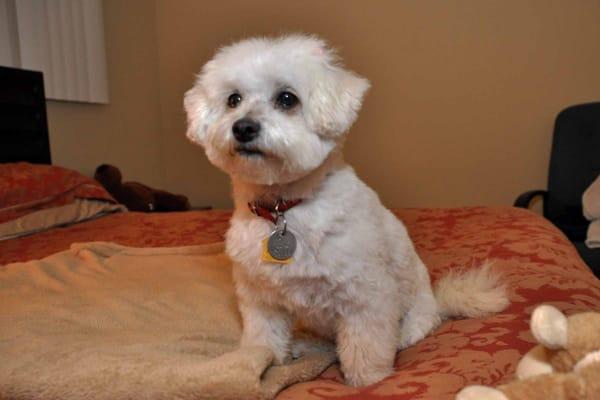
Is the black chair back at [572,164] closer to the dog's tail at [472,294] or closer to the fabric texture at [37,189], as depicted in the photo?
the dog's tail at [472,294]

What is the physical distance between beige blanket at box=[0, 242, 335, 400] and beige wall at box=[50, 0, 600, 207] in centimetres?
178

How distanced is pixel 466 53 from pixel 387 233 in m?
2.36

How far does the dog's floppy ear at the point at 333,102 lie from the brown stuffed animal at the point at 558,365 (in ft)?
1.78

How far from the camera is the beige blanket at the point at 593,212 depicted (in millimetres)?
2311

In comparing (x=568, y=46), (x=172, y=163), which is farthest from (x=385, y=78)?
(x=172, y=163)

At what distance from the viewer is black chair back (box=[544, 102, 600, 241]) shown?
9.02 ft

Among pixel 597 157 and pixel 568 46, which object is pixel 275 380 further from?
pixel 568 46

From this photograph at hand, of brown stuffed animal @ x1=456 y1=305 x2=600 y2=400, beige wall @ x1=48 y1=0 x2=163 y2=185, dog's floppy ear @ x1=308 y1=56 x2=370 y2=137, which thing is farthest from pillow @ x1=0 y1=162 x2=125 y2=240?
brown stuffed animal @ x1=456 y1=305 x2=600 y2=400

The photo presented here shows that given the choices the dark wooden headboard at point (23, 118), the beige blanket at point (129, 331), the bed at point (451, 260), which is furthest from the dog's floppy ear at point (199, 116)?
the dark wooden headboard at point (23, 118)

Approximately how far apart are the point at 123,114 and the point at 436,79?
7.19 ft

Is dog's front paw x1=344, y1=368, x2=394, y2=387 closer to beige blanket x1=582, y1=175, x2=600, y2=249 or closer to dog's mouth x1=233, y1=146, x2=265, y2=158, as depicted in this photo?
dog's mouth x1=233, y1=146, x2=265, y2=158

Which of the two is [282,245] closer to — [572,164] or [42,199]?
[42,199]

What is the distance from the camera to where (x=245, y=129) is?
988 millimetres

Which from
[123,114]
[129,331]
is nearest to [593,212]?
[129,331]
